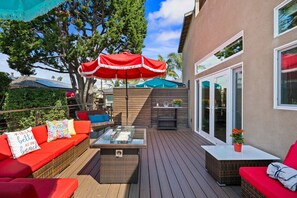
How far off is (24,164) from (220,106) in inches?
174

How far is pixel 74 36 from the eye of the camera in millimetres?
8430

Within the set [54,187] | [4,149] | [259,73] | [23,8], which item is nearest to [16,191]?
[54,187]

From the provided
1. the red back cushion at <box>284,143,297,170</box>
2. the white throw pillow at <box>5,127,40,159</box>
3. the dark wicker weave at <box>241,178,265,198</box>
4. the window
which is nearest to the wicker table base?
the dark wicker weave at <box>241,178,265,198</box>

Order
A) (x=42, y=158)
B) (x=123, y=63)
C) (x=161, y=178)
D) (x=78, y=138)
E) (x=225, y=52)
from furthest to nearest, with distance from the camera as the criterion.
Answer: (x=225, y=52) → (x=78, y=138) → (x=123, y=63) → (x=161, y=178) → (x=42, y=158)

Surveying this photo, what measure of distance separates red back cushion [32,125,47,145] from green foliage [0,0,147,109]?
5098mm

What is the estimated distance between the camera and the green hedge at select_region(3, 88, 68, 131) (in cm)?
744

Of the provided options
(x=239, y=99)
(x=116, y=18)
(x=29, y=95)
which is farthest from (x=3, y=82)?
(x=239, y=99)

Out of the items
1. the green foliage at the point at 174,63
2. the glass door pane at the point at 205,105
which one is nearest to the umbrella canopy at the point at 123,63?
the glass door pane at the point at 205,105

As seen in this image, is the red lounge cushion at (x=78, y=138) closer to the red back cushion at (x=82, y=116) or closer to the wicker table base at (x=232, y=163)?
the red back cushion at (x=82, y=116)

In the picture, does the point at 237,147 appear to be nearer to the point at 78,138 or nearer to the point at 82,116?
the point at 78,138

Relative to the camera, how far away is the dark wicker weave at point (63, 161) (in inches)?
117

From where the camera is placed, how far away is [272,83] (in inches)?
113

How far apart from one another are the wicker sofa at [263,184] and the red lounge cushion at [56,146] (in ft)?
9.07

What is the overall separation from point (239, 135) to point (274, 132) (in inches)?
19.0
